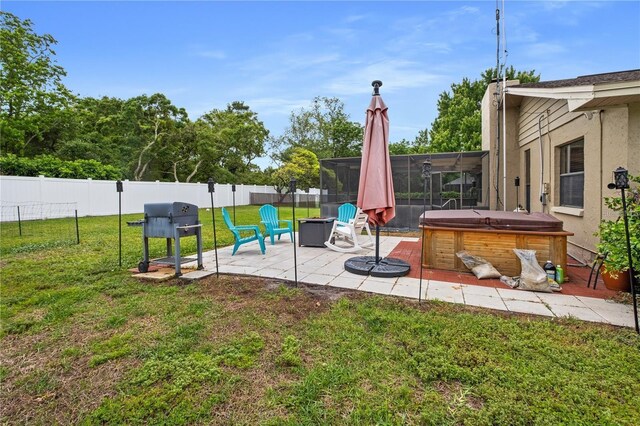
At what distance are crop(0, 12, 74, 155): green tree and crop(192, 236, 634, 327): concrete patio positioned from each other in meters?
17.8

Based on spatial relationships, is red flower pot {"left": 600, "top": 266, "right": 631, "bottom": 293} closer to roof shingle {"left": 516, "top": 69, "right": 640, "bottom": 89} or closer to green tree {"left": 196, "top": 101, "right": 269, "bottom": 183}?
roof shingle {"left": 516, "top": 69, "right": 640, "bottom": 89}

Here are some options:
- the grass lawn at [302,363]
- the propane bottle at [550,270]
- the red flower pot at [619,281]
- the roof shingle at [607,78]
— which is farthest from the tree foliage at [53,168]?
the red flower pot at [619,281]

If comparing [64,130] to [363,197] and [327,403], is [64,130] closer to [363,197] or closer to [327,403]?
[363,197]

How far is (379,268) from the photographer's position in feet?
14.4

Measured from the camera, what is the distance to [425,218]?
4.60 m

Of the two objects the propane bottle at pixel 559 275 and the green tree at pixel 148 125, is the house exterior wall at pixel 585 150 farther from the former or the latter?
the green tree at pixel 148 125

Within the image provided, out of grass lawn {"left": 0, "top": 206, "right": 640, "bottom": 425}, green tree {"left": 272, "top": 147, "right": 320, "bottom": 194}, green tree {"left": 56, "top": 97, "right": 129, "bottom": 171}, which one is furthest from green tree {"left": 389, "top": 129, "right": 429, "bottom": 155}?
grass lawn {"left": 0, "top": 206, "right": 640, "bottom": 425}

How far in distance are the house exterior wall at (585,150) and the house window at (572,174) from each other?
0.34 feet

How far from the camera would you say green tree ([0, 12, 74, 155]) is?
613 inches

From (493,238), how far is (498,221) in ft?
0.80

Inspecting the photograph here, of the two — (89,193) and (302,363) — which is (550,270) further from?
(89,193)

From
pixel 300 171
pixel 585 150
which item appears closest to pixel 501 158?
pixel 585 150

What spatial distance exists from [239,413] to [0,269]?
213 inches

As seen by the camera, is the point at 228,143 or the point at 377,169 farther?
the point at 228,143
